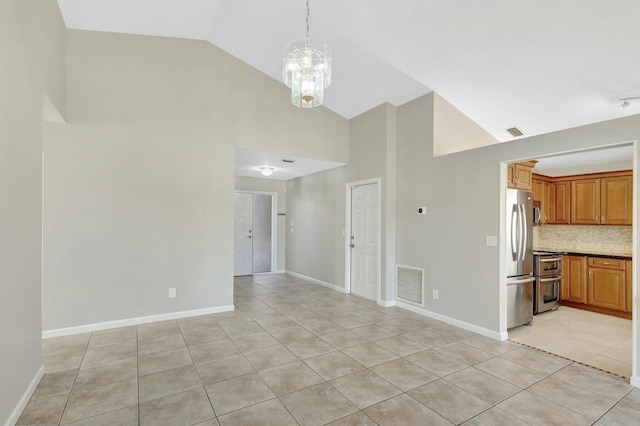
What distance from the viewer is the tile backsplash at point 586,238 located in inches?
195

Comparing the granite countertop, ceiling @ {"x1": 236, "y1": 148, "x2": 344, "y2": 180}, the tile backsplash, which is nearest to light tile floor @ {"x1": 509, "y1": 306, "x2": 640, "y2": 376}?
the granite countertop

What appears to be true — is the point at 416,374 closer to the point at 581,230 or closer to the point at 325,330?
the point at 325,330

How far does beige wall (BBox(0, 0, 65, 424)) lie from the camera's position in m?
2.00

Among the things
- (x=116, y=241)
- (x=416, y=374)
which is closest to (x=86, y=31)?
(x=116, y=241)

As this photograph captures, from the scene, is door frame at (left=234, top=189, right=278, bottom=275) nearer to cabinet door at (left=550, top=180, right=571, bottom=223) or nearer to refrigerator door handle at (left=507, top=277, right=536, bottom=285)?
refrigerator door handle at (left=507, top=277, right=536, bottom=285)

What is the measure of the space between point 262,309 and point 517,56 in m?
4.47

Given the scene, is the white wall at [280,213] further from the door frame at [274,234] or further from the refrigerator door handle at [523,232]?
the refrigerator door handle at [523,232]

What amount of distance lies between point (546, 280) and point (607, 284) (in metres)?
0.92

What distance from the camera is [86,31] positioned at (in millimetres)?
3783

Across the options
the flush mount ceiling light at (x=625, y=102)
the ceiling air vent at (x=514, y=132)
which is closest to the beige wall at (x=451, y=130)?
the ceiling air vent at (x=514, y=132)

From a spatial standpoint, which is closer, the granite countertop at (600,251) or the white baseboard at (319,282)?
the granite countertop at (600,251)

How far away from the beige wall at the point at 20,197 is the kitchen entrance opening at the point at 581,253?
4.55 m

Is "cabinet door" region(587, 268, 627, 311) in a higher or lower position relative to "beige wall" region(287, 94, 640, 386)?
lower

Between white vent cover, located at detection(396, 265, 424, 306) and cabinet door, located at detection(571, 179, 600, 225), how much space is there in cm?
301
